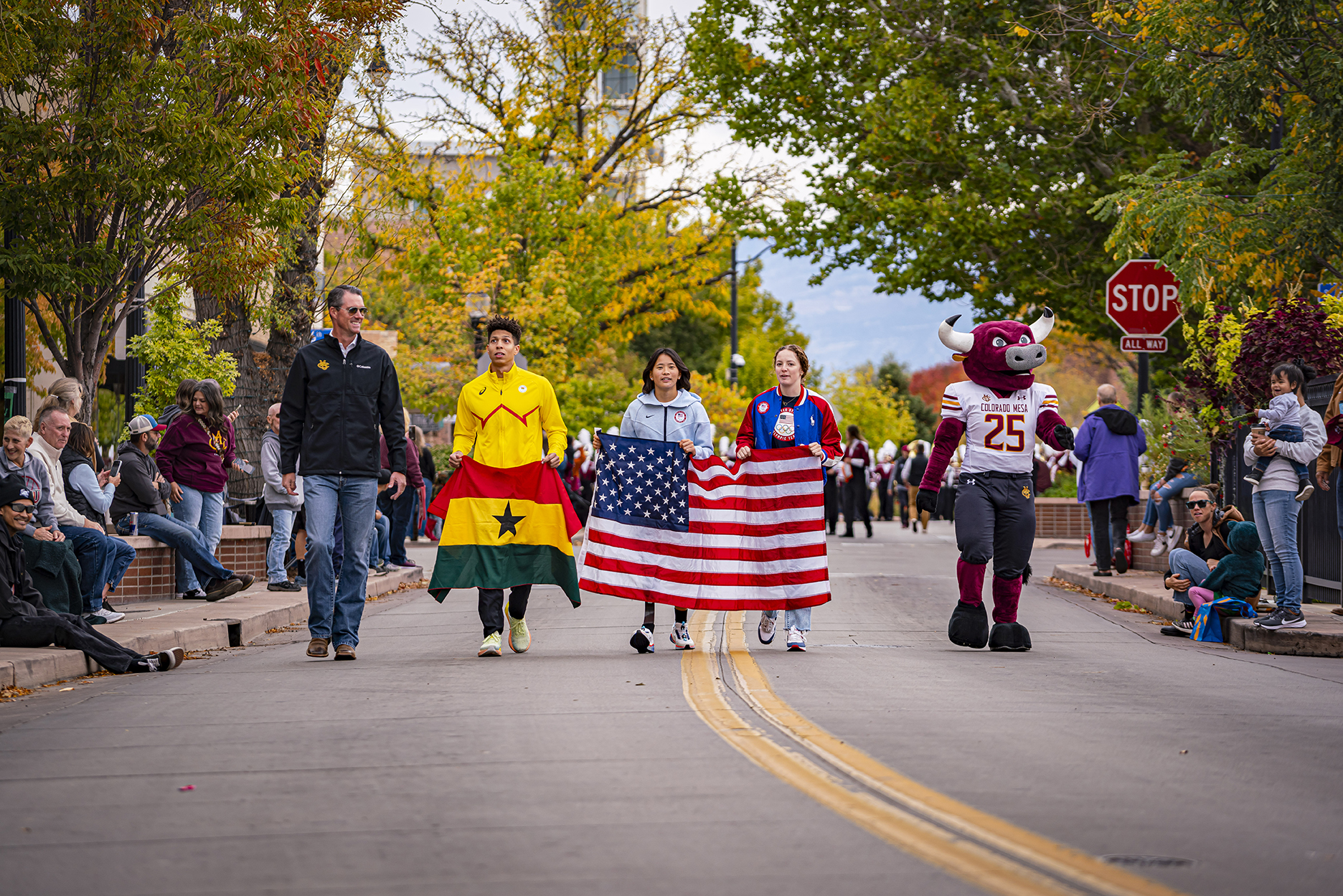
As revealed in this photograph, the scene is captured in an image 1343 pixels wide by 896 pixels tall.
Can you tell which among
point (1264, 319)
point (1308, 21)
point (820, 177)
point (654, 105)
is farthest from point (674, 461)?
point (654, 105)

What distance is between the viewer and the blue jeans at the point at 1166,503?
57.3ft

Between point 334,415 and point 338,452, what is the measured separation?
0.25m

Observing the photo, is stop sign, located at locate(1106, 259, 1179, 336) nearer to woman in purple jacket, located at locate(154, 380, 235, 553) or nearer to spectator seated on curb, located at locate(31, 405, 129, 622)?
woman in purple jacket, located at locate(154, 380, 235, 553)

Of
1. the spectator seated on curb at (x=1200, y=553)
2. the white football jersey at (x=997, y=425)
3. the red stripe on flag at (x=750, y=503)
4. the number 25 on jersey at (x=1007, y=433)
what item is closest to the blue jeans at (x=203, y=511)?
the red stripe on flag at (x=750, y=503)

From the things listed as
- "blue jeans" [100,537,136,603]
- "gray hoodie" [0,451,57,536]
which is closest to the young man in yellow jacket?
"gray hoodie" [0,451,57,536]

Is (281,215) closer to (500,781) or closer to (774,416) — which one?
(774,416)

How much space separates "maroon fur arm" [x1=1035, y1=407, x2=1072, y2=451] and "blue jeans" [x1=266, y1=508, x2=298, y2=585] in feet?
26.0

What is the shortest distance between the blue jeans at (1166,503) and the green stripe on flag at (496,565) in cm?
927

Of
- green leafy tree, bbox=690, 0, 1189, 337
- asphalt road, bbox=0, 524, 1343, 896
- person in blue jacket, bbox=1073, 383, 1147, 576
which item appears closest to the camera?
asphalt road, bbox=0, 524, 1343, 896

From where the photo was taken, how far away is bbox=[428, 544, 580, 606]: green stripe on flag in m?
10.6

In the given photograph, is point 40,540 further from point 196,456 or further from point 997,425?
point 997,425

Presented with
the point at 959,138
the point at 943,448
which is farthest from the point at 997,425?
the point at 959,138


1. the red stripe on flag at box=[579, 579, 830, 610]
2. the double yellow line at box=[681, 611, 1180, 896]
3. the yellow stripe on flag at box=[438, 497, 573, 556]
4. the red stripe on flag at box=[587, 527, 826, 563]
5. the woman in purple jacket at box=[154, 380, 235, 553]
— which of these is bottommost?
the double yellow line at box=[681, 611, 1180, 896]

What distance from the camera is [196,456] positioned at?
15.2 metres
